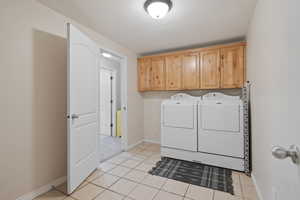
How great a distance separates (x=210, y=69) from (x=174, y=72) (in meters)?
0.78

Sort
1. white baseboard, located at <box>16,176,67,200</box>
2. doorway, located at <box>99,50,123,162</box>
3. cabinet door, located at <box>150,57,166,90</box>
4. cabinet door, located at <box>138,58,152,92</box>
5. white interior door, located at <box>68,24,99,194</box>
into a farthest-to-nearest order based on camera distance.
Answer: doorway, located at <box>99,50,123,162</box> → cabinet door, located at <box>138,58,152,92</box> → cabinet door, located at <box>150,57,166,90</box> → white interior door, located at <box>68,24,99,194</box> → white baseboard, located at <box>16,176,67,200</box>

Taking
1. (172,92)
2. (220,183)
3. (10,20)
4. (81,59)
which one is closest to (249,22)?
(172,92)

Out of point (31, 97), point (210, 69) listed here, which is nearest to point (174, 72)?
point (210, 69)

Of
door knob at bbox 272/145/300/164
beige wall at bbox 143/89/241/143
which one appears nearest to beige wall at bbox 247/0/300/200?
door knob at bbox 272/145/300/164

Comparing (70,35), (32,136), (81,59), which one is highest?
(70,35)

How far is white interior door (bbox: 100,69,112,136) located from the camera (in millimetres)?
4574

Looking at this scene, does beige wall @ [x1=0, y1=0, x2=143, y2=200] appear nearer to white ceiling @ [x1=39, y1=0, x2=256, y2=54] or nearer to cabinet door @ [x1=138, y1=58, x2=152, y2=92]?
white ceiling @ [x1=39, y1=0, x2=256, y2=54]

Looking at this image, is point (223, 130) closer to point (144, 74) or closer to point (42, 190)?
point (144, 74)

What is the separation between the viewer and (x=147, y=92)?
3881 millimetres

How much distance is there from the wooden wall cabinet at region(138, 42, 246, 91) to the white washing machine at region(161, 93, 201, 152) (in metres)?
0.55

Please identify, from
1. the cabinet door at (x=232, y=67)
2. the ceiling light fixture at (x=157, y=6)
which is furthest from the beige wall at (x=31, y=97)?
the cabinet door at (x=232, y=67)

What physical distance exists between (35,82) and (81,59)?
2.05ft

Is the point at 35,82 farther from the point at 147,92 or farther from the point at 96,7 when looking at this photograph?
the point at 147,92

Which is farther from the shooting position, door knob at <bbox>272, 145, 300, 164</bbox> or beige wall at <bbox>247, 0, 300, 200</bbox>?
beige wall at <bbox>247, 0, 300, 200</bbox>
